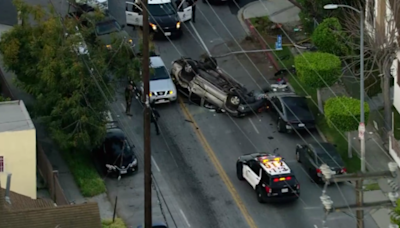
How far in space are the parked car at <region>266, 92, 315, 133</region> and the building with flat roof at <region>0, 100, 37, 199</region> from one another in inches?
424

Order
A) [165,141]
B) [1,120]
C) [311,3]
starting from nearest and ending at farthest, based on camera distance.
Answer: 1. [1,120]
2. [165,141]
3. [311,3]

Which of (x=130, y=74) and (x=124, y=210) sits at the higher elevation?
(x=130, y=74)

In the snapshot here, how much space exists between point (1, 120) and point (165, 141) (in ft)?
25.3

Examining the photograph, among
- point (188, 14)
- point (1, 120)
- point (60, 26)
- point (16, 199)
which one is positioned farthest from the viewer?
point (188, 14)

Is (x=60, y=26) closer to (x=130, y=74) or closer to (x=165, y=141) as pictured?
(x=130, y=74)

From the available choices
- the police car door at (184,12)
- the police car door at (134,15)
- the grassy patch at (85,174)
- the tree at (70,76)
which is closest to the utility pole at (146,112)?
the grassy patch at (85,174)

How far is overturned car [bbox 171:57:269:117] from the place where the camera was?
42719 millimetres

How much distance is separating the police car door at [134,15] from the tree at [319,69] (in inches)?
437

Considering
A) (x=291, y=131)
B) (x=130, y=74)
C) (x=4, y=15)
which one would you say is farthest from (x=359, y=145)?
(x=4, y=15)

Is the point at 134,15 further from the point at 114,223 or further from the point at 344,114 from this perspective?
the point at 114,223

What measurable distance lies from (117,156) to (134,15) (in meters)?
13.0

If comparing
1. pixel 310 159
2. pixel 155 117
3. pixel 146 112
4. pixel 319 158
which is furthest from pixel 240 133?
pixel 146 112

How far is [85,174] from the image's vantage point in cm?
3838

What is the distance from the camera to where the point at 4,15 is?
52.2 m
